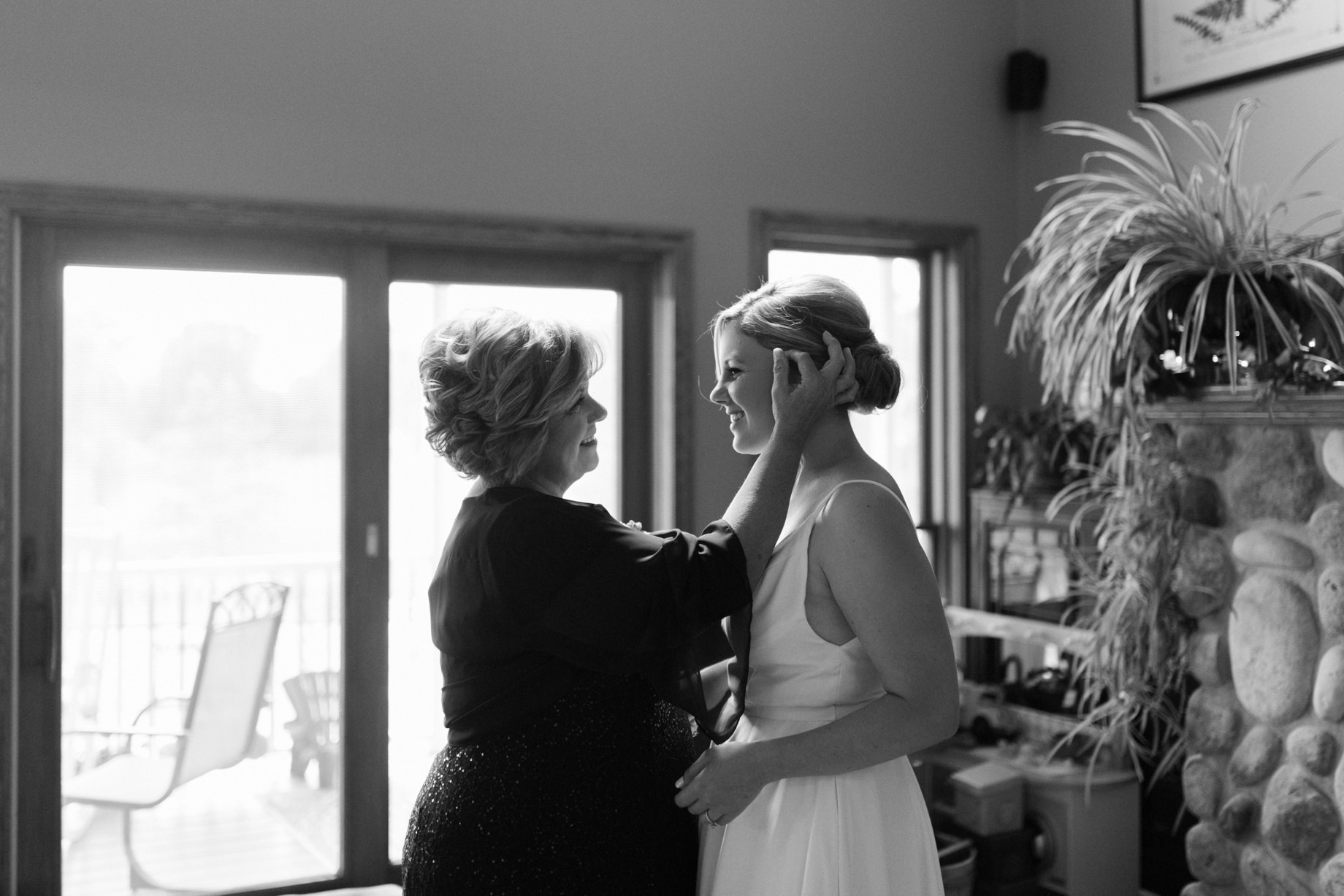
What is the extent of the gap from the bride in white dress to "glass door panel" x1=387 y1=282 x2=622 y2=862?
1.63 metres

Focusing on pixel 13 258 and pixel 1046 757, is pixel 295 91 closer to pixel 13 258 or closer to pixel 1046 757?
pixel 13 258

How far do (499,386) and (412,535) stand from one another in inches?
71.9

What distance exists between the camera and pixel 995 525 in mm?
3785

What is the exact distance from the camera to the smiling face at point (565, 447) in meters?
1.70

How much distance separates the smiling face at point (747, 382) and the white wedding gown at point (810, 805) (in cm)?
16

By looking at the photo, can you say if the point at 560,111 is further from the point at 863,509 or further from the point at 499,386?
the point at 863,509

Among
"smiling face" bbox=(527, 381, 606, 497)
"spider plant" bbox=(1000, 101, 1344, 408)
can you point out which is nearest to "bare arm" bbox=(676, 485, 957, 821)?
"smiling face" bbox=(527, 381, 606, 497)

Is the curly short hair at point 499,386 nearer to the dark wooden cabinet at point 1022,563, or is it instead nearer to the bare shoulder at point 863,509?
the bare shoulder at point 863,509

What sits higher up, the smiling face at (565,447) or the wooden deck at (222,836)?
the smiling face at (565,447)

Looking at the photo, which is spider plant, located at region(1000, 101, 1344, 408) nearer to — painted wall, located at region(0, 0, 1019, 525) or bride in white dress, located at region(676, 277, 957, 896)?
painted wall, located at region(0, 0, 1019, 525)

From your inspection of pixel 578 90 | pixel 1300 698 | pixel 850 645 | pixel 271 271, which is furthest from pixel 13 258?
pixel 1300 698

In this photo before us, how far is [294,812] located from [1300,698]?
8.22 feet

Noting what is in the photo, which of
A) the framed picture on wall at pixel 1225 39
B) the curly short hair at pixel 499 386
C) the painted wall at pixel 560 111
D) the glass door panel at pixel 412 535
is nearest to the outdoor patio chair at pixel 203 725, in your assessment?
the glass door panel at pixel 412 535

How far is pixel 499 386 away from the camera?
1.64 meters
